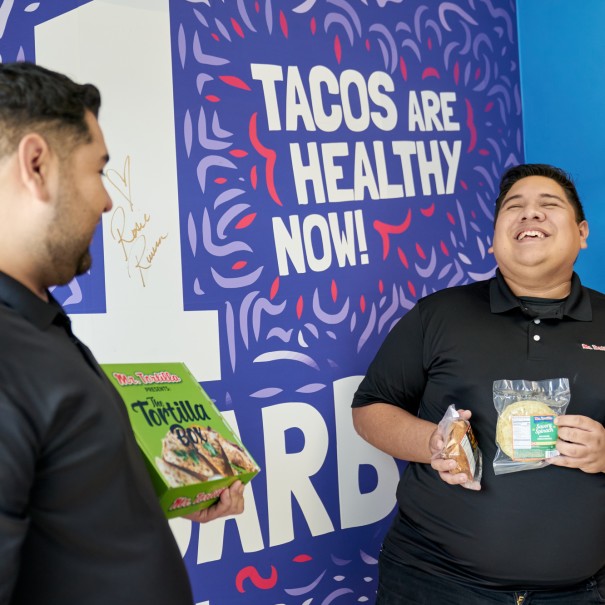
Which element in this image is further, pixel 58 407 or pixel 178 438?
pixel 178 438

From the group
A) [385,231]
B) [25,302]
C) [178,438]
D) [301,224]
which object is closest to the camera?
[25,302]

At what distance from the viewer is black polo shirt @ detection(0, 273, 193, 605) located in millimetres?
987

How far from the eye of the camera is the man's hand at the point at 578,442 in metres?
1.96

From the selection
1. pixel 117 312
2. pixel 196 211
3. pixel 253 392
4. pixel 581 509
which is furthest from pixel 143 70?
pixel 581 509

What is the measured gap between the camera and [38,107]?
115 centimetres

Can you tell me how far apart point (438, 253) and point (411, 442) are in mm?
864

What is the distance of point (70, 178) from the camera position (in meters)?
1.16

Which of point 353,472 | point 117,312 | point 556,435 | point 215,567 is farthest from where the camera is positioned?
point 353,472

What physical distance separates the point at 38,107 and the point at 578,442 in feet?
4.66

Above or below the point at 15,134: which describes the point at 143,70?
above

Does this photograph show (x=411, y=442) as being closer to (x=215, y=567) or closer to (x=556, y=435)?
(x=556, y=435)

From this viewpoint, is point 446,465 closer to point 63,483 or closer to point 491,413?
point 491,413

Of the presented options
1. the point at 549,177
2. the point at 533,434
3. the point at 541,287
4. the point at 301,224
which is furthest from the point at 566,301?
the point at 301,224

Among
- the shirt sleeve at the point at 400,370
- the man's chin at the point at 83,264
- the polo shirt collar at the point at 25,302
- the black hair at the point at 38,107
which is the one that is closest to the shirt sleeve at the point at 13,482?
the polo shirt collar at the point at 25,302
